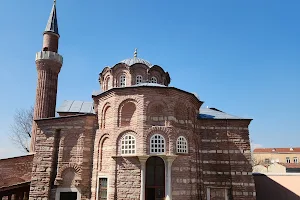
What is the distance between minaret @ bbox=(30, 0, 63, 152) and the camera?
1902 cm

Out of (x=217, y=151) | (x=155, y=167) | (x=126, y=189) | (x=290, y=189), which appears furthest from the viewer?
(x=290, y=189)

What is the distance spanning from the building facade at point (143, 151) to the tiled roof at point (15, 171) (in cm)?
234

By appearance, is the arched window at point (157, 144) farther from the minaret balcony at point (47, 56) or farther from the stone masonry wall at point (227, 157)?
the minaret balcony at point (47, 56)

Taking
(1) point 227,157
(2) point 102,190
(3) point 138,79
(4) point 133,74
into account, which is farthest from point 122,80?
(1) point 227,157

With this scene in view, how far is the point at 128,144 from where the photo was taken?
12.3m

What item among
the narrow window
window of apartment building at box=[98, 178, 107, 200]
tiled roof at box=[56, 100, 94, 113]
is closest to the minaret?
tiled roof at box=[56, 100, 94, 113]

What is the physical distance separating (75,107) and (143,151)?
8423 mm

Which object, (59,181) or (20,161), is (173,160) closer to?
(59,181)

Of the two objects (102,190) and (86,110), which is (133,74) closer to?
(86,110)

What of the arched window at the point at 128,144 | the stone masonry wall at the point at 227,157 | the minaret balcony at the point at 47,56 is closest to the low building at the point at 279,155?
the stone masonry wall at the point at 227,157

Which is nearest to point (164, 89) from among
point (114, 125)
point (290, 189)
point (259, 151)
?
point (114, 125)

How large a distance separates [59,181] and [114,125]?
415 centimetres

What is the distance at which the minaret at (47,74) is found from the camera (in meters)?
19.0

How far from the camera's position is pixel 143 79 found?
1753cm
